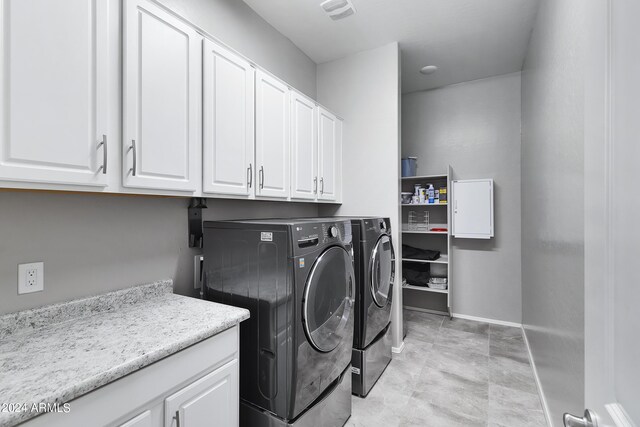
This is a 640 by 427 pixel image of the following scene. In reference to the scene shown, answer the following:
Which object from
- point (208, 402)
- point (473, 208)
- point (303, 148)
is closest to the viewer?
point (208, 402)

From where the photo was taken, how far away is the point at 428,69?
11.1 ft

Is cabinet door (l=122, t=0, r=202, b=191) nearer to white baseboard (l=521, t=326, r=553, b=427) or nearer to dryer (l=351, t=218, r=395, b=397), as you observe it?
dryer (l=351, t=218, r=395, b=397)

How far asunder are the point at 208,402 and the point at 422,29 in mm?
3145

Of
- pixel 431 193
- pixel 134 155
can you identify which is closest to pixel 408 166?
pixel 431 193

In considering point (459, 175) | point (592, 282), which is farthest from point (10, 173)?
point (459, 175)

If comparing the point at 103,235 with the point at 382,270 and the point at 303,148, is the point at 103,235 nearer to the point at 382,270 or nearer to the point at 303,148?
the point at 303,148

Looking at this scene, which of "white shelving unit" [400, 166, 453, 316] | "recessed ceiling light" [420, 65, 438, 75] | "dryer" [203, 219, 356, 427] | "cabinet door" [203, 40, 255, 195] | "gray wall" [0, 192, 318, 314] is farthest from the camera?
"white shelving unit" [400, 166, 453, 316]

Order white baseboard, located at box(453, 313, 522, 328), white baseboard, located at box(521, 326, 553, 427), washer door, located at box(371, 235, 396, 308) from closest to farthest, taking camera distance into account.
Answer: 1. white baseboard, located at box(521, 326, 553, 427)
2. washer door, located at box(371, 235, 396, 308)
3. white baseboard, located at box(453, 313, 522, 328)

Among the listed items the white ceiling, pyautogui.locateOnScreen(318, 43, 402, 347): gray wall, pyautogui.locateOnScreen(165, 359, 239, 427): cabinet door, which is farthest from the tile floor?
the white ceiling

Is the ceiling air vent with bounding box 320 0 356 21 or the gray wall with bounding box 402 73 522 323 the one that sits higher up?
the ceiling air vent with bounding box 320 0 356 21

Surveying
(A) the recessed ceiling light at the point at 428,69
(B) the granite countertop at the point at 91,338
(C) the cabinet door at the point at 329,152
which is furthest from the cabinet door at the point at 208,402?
(A) the recessed ceiling light at the point at 428,69

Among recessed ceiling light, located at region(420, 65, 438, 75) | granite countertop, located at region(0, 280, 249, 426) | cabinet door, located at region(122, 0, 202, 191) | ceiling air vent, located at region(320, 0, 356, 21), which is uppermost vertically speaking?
recessed ceiling light, located at region(420, 65, 438, 75)

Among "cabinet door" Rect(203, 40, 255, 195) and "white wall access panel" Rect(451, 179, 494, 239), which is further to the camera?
"white wall access panel" Rect(451, 179, 494, 239)

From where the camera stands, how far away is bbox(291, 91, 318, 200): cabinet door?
7.57ft
